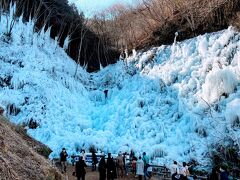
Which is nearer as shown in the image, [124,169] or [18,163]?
[18,163]

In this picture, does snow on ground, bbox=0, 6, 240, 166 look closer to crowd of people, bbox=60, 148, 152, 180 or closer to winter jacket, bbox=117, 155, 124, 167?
crowd of people, bbox=60, 148, 152, 180

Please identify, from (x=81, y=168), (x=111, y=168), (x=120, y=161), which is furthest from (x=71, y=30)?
(x=81, y=168)

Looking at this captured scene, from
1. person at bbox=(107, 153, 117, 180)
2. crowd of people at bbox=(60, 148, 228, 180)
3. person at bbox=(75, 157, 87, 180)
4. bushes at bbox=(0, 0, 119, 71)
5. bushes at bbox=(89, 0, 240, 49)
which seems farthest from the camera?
bushes at bbox=(0, 0, 119, 71)

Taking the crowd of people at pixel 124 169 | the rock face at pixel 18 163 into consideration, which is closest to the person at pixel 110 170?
the crowd of people at pixel 124 169

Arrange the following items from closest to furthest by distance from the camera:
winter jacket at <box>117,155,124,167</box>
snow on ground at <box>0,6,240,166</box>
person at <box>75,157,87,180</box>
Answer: person at <box>75,157,87,180</box> → winter jacket at <box>117,155,124,167</box> → snow on ground at <box>0,6,240,166</box>

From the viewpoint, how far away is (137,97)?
2766 centimetres

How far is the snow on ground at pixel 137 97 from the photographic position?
71.7 ft

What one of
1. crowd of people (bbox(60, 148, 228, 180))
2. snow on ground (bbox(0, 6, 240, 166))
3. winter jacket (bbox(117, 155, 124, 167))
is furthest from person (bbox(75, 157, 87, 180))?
snow on ground (bbox(0, 6, 240, 166))

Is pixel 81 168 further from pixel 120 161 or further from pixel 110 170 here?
pixel 120 161

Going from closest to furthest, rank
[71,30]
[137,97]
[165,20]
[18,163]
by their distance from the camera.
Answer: [18,163], [137,97], [165,20], [71,30]

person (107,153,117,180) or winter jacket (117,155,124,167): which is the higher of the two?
winter jacket (117,155,124,167)

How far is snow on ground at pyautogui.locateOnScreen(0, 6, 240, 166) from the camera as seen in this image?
2184cm

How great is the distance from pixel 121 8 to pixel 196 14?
16417 mm


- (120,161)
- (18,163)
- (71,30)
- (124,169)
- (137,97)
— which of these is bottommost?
(18,163)
